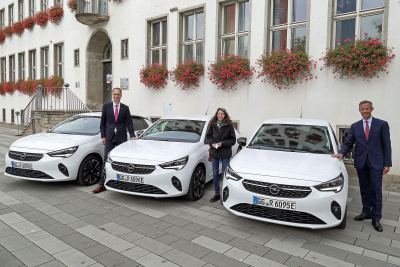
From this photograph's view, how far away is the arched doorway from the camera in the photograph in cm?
1634

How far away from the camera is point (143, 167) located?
5285mm

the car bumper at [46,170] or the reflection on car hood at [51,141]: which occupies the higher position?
the reflection on car hood at [51,141]

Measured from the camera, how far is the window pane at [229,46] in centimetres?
1119

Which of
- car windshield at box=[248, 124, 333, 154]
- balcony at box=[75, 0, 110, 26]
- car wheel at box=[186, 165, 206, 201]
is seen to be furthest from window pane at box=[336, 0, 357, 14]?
balcony at box=[75, 0, 110, 26]

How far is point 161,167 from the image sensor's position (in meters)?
5.27

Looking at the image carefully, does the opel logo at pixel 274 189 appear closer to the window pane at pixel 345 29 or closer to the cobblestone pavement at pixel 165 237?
the cobblestone pavement at pixel 165 237

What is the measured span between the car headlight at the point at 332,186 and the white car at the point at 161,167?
2.22 meters

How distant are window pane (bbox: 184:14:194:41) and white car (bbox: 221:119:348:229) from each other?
845cm

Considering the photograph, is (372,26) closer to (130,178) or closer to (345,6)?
(345,6)

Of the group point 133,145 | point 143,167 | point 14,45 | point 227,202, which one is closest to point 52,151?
point 133,145

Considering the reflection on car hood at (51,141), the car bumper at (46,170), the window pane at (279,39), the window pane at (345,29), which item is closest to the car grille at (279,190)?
the car bumper at (46,170)

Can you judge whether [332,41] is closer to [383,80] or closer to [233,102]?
[383,80]

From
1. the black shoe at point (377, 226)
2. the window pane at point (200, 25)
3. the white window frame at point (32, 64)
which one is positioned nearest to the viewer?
the black shoe at point (377, 226)

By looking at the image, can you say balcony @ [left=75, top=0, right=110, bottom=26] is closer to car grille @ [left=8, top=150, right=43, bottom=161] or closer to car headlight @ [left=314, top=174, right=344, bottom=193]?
car grille @ [left=8, top=150, right=43, bottom=161]
